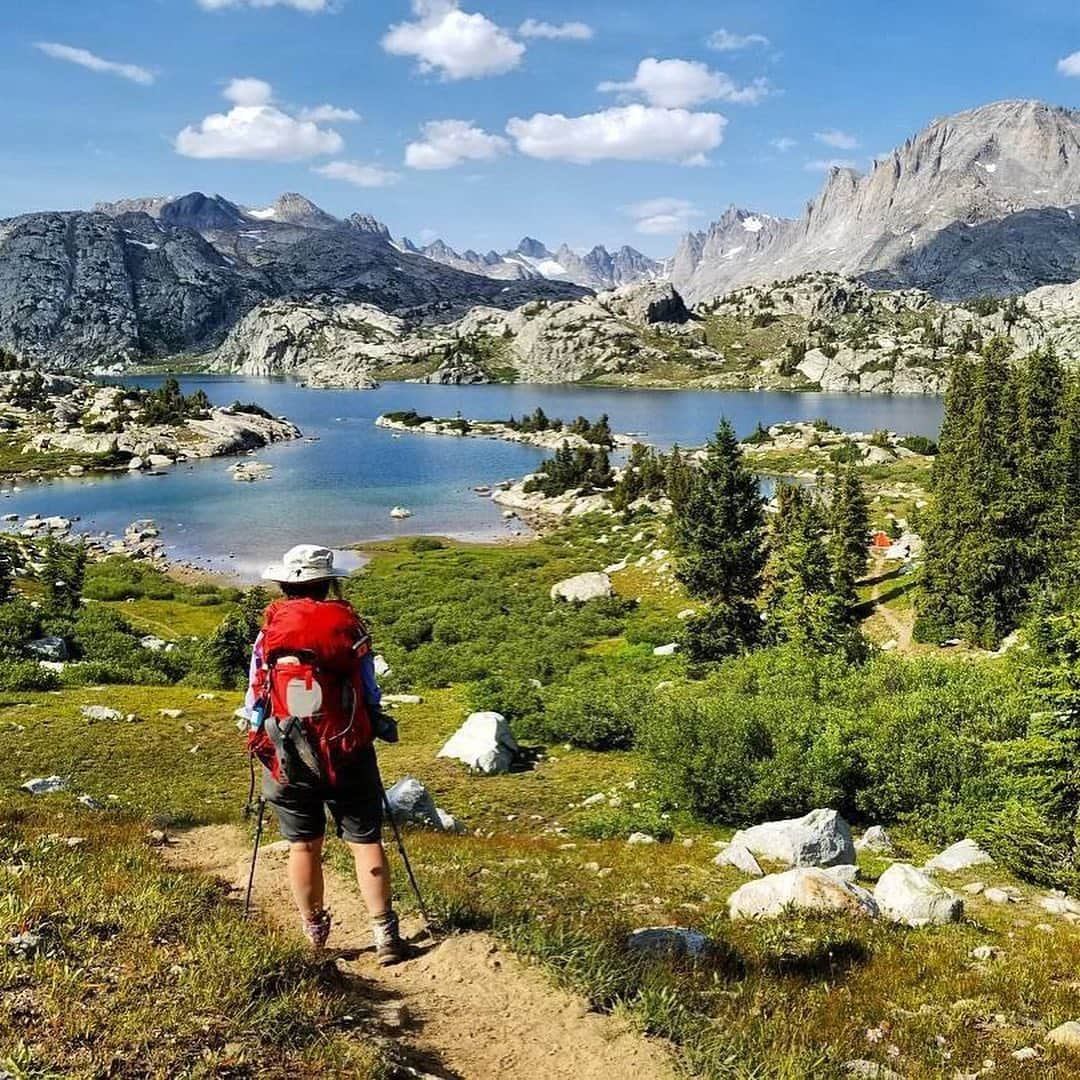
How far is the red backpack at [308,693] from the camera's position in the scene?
7047 millimetres

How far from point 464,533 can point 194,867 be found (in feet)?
262

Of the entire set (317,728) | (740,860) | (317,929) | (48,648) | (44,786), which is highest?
(317,728)

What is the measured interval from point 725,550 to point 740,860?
26.1 meters

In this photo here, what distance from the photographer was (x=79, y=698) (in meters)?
24.5

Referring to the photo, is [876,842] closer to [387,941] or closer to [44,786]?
[387,941]

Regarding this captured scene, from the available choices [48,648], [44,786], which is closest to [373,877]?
[44,786]

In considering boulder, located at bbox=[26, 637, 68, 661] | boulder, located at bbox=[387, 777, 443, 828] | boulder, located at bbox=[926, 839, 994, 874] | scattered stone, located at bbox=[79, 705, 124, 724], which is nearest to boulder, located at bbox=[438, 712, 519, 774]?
boulder, located at bbox=[387, 777, 443, 828]

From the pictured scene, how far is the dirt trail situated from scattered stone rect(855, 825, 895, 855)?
10.4 metres

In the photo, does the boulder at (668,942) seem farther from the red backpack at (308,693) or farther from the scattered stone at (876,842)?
the scattered stone at (876,842)

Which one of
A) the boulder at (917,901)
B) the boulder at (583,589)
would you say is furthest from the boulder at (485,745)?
the boulder at (583,589)

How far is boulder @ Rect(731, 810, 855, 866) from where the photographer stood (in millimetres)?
13445

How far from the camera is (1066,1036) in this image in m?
7.23

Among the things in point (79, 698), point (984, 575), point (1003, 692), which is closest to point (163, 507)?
point (79, 698)

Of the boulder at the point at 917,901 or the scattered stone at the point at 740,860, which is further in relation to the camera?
the scattered stone at the point at 740,860
